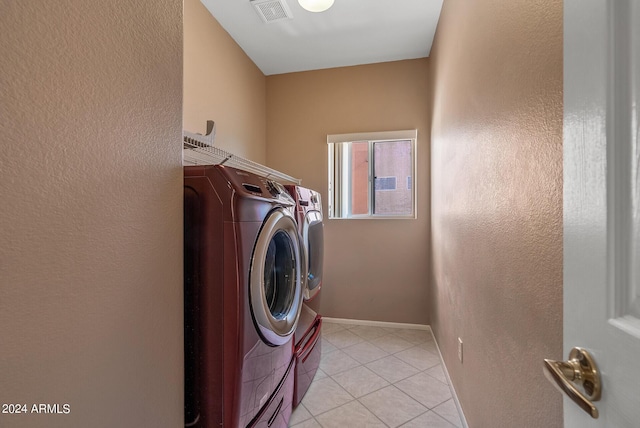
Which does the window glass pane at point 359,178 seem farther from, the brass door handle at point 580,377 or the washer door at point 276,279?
the brass door handle at point 580,377

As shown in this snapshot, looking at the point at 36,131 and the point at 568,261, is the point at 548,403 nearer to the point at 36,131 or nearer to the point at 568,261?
the point at 568,261

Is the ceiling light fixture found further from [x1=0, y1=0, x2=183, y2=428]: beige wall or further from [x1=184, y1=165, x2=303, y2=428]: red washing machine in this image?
[x1=184, y1=165, x2=303, y2=428]: red washing machine

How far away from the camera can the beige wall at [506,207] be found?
2.29ft

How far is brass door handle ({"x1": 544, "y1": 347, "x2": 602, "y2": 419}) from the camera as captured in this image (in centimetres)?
40

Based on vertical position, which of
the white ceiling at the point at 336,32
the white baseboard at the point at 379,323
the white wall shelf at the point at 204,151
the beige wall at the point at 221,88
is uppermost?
the white ceiling at the point at 336,32

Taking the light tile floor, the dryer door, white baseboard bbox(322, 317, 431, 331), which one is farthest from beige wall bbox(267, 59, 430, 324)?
the dryer door

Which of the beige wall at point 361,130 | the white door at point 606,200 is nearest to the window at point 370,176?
the beige wall at point 361,130

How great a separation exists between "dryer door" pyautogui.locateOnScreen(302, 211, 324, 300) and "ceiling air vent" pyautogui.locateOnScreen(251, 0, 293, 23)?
1.50 meters

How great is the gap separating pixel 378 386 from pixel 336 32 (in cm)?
272

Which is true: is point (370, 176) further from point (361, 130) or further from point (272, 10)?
point (272, 10)

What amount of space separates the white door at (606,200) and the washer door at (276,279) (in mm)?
848

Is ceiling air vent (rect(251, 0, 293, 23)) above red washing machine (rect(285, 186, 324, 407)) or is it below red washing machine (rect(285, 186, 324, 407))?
above

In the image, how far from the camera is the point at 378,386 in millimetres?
1865

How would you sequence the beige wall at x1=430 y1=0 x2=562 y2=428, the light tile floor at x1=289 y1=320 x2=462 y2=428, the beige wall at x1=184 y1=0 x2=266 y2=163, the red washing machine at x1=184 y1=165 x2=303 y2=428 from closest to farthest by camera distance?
the beige wall at x1=430 y1=0 x2=562 y2=428, the red washing machine at x1=184 y1=165 x2=303 y2=428, the light tile floor at x1=289 y1=320 x2=462 y2=428, the beige wall at x1=184 y1=0 x2=266 y2=163
